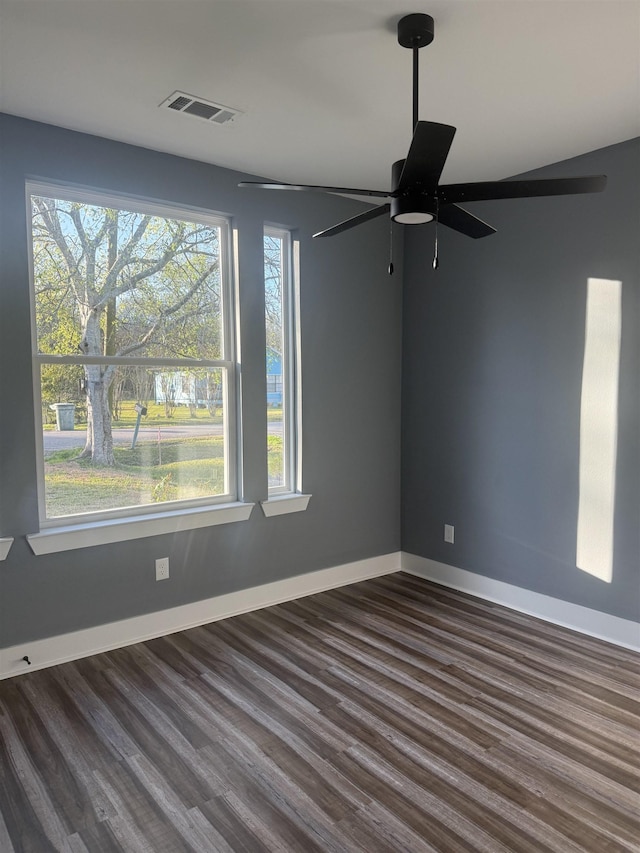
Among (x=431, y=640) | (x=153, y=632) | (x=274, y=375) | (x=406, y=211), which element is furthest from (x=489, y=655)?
(x=406, y=211)

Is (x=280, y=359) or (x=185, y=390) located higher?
(x=280, y=359)

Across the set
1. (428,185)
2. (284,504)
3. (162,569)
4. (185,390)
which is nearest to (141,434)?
(185,390)

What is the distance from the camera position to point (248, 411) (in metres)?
3.64

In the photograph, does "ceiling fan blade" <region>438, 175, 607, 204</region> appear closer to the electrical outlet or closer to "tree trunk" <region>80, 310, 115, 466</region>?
"tree trunk" <region>80, 310, 115, 466</region>

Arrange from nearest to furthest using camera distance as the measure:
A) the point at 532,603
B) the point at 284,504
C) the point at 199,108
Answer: the point at 199,108 → the point at 532,603 → the point at 284,504

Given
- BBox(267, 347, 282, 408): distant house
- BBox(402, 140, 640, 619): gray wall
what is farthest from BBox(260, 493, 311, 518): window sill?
BBox(402, 140, 640, 619): gray wall

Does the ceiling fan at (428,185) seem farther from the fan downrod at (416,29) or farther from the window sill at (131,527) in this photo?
the window sill at (131,527)

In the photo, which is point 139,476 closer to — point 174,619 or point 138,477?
point 138,477

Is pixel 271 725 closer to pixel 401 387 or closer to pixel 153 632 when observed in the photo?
pixel 153 632

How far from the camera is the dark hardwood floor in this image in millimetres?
1912

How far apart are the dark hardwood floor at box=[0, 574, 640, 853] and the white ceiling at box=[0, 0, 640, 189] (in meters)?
2.62

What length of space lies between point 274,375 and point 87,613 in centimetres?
175

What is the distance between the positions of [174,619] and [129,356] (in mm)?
1491

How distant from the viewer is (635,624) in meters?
3.14
